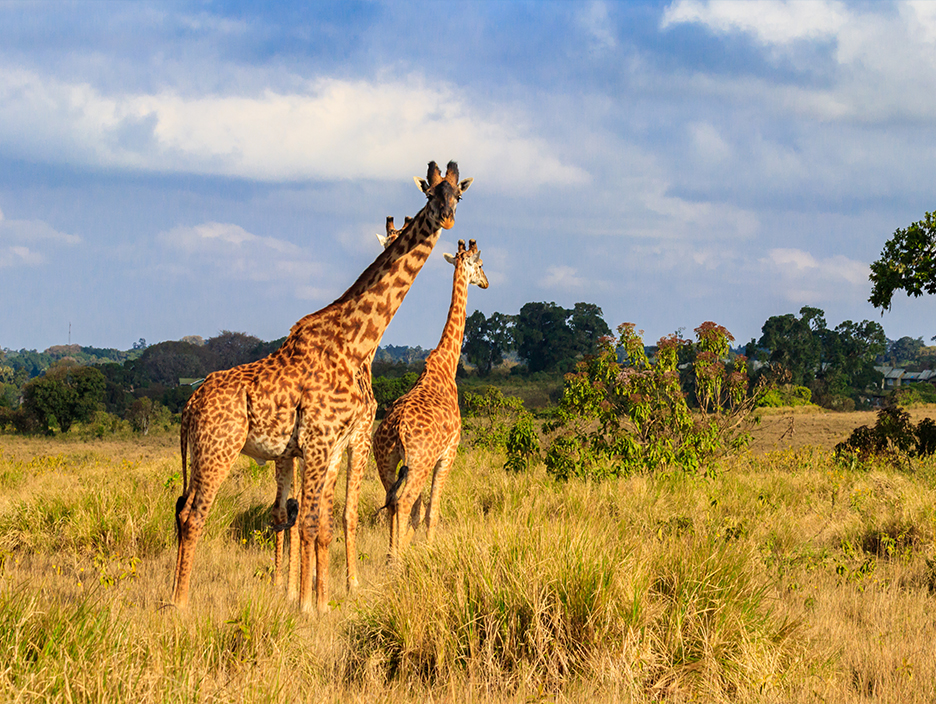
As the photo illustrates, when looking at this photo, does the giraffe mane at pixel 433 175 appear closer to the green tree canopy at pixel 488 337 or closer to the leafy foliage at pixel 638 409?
the leafy foliage at pixel 638 409

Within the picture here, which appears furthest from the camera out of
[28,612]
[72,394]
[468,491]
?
[72,394]

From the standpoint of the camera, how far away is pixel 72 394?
148 feet

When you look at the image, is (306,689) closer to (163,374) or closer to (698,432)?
(698,432)

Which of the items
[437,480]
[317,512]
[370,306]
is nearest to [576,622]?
[317,512]

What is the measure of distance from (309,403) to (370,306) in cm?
92

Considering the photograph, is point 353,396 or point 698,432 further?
point 698,432

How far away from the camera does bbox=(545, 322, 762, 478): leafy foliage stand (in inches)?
450

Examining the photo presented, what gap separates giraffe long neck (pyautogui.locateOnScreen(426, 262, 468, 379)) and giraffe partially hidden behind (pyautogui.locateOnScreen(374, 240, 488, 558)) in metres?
0.03

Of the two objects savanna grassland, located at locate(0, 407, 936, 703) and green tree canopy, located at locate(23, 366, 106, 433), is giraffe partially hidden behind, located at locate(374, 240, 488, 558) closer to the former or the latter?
savanna grassland, located at locate(0, 407, 936, 703)

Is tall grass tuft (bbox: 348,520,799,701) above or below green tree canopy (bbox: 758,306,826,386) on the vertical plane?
below

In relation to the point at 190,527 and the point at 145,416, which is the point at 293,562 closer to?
the point at 190,527

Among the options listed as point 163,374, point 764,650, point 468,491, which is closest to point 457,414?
point 468,491

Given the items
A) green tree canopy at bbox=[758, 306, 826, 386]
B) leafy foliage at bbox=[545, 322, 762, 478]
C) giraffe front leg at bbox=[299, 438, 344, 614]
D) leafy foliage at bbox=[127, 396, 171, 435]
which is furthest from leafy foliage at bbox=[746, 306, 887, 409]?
giraffe front leg at bbox=[299, 438, 344, 614]

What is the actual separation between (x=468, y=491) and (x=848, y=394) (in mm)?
56310
